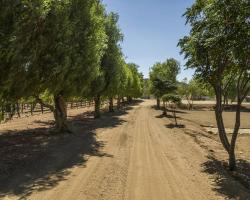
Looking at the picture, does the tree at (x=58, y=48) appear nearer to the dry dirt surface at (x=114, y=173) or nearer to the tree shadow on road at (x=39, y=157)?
the tree shadow on road at (x=39, y=157)

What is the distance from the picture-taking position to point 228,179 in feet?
42.0

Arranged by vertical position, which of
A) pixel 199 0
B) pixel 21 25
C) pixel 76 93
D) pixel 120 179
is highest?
pixel 199 0

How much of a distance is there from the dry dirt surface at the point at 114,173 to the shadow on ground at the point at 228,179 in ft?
0.11

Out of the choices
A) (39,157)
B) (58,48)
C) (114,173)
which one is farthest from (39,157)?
(58,48)

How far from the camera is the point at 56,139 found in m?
20.1

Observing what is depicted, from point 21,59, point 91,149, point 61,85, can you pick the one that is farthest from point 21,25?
point 91,149

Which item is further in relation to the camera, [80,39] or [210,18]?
[80,39]

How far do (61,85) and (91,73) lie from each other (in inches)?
117

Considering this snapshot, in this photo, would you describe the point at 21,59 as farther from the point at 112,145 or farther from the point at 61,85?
the point at 112,145

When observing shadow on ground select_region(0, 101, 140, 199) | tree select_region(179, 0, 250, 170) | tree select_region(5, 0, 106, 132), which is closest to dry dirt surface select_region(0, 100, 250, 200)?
shadow on ground select_region(0, 101, 140, 199)

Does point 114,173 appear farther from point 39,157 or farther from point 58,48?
point 58,48

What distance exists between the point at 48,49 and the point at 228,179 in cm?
1123

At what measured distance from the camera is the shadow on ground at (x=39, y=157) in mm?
10773

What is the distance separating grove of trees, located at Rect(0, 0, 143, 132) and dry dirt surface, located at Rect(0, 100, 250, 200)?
3491 millimetres
